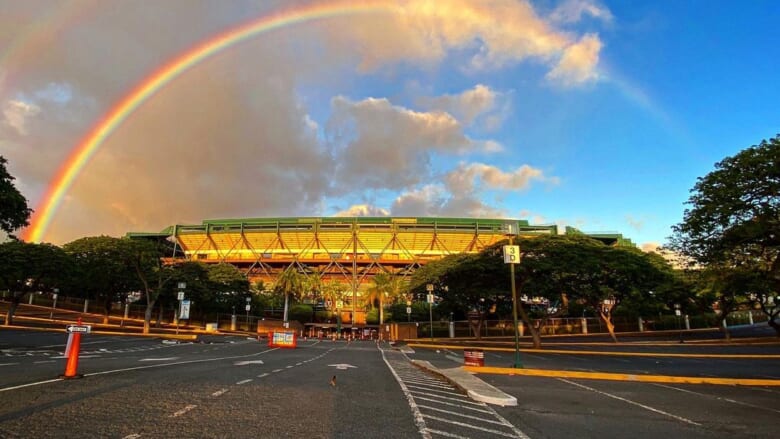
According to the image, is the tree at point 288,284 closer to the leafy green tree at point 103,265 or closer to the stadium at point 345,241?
the leafy green tree at point 103,265

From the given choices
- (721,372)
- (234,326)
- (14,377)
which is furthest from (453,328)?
(14,377)

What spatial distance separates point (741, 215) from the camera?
20.3 meters

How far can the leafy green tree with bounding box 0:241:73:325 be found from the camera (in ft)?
175

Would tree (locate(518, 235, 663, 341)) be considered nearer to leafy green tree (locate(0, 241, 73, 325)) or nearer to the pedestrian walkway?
the pedestrian walkway

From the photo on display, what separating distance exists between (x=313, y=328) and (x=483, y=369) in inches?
3349

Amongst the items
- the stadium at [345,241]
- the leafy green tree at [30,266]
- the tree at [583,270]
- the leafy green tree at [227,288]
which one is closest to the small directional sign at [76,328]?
the tree at [583,270]

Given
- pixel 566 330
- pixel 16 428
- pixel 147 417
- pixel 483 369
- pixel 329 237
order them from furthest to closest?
1. pixel 329 237
2. pixel 566 330
3. pixel 483 369
4. pixel 147 417
5. pixel 16 428

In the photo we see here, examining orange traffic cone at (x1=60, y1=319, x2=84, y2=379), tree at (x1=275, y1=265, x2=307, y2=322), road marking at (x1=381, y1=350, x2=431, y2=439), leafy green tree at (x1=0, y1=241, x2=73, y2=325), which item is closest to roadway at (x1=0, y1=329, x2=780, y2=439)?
road marking at (x1=381, y1=350, x2=431, y2=439)

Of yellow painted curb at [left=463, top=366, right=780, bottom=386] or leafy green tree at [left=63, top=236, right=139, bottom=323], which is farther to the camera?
leafy green tree at [left=63, top=236, right=139, bottom=323]

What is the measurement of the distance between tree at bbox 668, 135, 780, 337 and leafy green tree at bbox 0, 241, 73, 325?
62.6 meters

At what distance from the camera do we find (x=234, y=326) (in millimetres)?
84750

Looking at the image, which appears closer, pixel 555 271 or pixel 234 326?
pixel 555 271

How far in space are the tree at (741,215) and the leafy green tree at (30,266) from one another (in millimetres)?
62623

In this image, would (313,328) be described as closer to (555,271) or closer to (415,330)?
(415,330)
